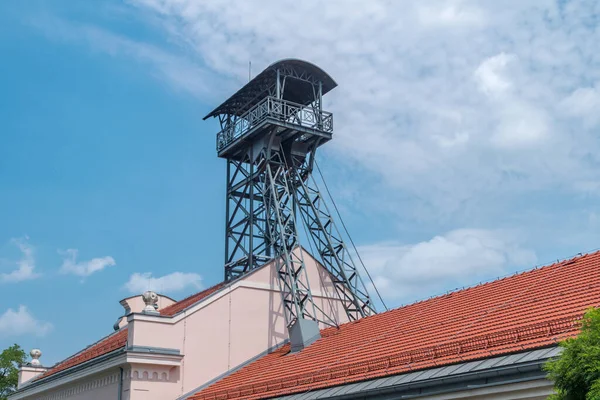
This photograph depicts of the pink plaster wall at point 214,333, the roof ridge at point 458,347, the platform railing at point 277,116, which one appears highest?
the platform railing at point 277,116

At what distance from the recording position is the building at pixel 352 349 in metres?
14.8

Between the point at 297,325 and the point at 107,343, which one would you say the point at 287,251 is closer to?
the point at 297,325

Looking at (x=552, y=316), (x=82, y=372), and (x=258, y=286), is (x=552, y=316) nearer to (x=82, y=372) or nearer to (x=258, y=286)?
(x=258, y=286)

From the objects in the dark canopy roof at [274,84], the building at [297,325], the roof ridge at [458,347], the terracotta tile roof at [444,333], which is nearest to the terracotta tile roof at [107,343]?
the building at [297,325]

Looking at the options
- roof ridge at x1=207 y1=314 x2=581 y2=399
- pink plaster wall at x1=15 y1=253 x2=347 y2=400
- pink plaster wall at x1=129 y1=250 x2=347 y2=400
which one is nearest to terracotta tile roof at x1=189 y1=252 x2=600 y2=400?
roof ridge at x1=207 y1=314 x2=581 y2=399

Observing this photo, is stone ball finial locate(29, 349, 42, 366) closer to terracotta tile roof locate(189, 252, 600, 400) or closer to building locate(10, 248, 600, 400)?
building locate(10, 248, 600, 400)

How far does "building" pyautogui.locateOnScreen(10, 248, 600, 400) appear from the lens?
1477 cm

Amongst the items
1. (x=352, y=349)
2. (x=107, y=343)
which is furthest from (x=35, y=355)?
(x=352, y=349)

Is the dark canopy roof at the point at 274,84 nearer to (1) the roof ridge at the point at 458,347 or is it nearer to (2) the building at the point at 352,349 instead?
(2) the building at the point at 352,349

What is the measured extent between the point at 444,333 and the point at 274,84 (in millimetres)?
17772

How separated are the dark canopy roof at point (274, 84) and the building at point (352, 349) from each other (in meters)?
8.72

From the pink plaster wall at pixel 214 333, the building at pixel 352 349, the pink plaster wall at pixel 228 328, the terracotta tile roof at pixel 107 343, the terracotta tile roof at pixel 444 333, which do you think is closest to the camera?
the building at pixel 352 349

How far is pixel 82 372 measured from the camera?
1125 inches

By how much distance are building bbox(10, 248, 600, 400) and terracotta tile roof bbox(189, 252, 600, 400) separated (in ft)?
0.16
